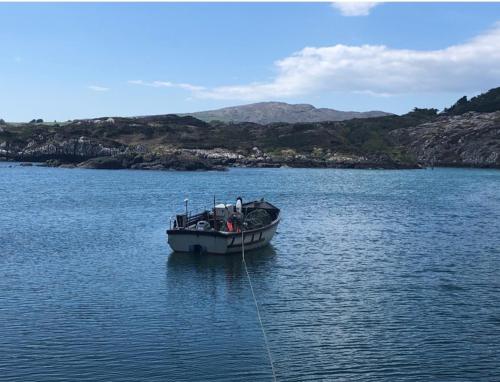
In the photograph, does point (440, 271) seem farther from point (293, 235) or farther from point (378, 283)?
point (293, 235)

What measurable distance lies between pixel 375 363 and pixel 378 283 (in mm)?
15357

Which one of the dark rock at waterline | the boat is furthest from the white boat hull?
the dark rock at waterline

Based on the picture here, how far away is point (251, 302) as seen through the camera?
36375 mm

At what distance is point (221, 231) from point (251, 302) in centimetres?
1493

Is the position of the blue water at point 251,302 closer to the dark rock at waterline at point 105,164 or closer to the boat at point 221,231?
the boat at point 221,231

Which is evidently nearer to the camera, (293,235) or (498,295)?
(498,295)

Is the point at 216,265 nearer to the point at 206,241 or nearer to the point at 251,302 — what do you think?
the point at 206,241

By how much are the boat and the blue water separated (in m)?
1.04

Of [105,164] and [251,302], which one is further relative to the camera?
[105,164]

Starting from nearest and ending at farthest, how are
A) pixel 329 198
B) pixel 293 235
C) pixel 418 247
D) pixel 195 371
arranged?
pixel 195 371 < pixel 418 247 < pixel 293 235 < pixel 329 198

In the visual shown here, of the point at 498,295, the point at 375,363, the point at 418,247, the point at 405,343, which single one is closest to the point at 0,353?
the point at 375,363

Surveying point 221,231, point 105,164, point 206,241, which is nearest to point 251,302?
point 206,241

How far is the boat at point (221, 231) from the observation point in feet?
162

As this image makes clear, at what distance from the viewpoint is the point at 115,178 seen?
149625mm
